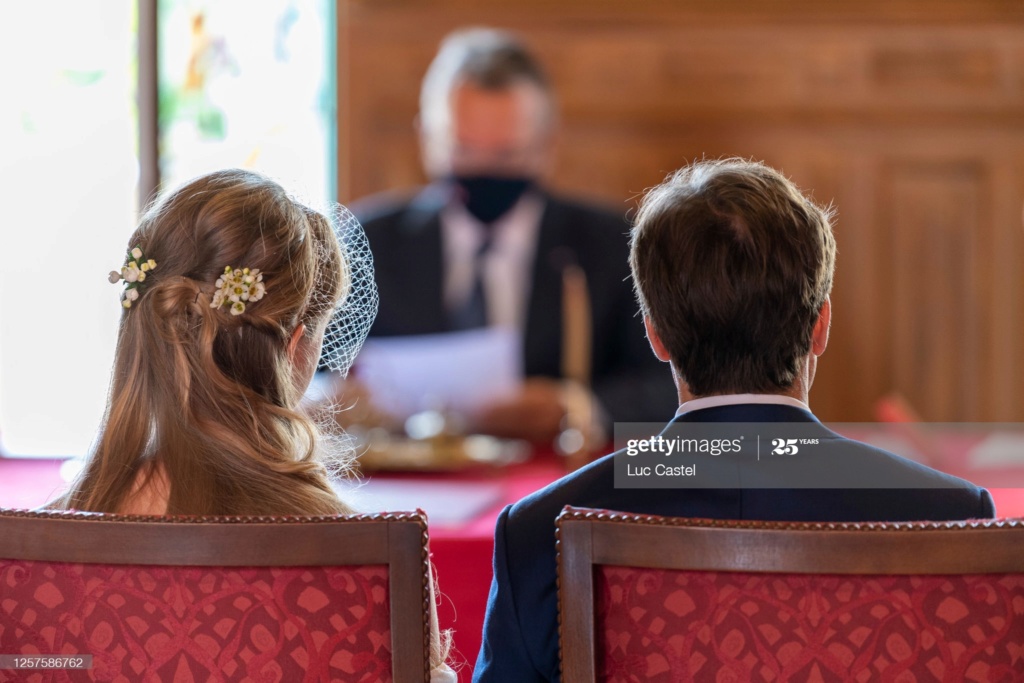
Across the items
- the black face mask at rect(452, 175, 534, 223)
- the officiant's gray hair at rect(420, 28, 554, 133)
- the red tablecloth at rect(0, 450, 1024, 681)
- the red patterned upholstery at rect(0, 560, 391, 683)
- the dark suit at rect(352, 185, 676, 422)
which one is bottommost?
the red tablecloth at rect(0, 450, 1024, 681)

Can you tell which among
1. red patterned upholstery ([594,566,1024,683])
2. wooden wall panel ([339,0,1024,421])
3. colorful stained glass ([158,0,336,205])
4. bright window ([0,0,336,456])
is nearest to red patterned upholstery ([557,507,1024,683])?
red patterned upholstery ([594,566,1024,683])

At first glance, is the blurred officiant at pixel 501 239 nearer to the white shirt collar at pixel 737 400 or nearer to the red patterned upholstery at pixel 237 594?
the white shirt collar at pixel 737 400

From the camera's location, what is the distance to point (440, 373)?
8.10ft

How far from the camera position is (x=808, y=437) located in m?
1.14

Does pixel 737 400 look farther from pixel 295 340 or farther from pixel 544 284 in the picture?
pixel 544 284

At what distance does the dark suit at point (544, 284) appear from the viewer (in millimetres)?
3312

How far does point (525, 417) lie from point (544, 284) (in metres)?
0.90

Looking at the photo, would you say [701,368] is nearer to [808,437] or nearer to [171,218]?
[808,437]

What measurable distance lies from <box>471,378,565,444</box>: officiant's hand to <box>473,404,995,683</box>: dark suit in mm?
1327

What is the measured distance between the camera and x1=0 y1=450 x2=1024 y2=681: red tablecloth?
5.24ft

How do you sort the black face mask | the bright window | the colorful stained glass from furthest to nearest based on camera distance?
the colorful stained glass, the black face mask, the bright window

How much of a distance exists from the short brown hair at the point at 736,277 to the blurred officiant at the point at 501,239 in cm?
185

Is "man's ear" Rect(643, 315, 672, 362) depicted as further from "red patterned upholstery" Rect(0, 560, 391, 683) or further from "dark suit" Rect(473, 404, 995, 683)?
"red patterned upholstery" Rect(0, 560, 391, 683)

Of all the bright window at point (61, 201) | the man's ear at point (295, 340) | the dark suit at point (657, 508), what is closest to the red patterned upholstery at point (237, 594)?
the dark suit at point (657, 508)
